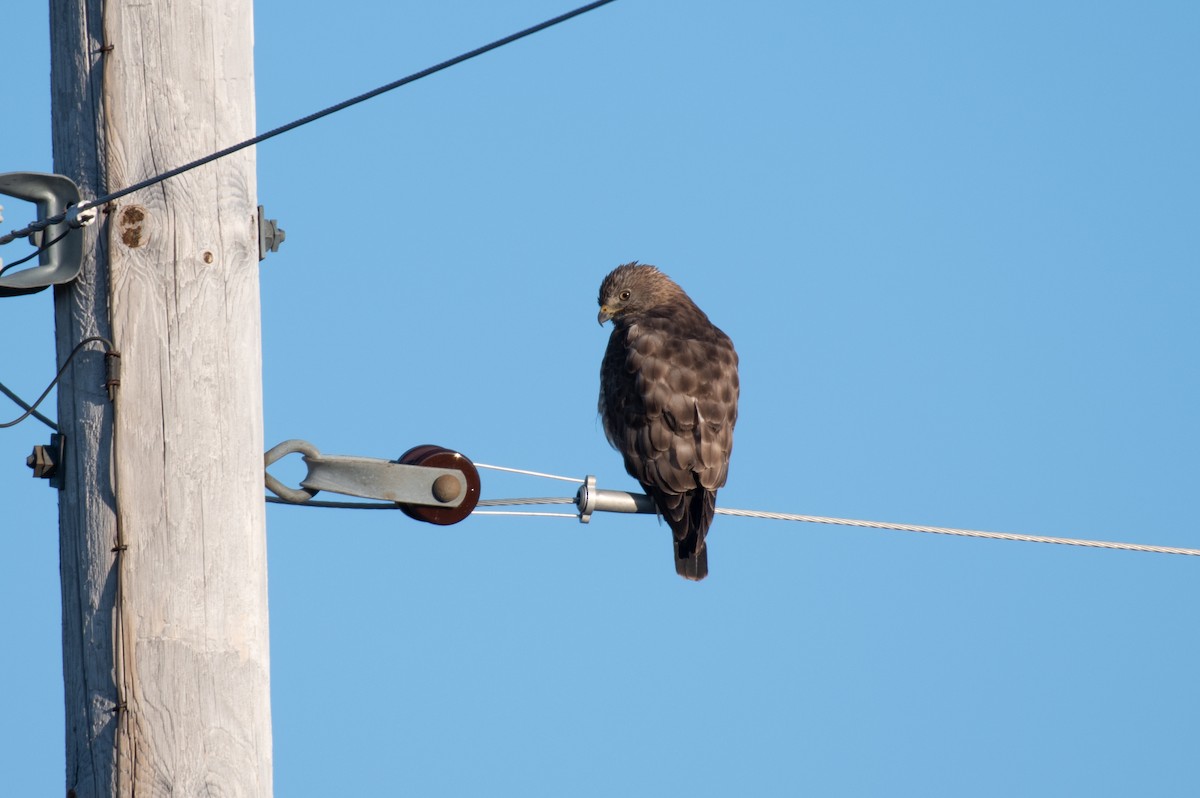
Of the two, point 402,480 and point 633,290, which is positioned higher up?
point 633,290

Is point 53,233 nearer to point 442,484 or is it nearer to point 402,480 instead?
point 402,480

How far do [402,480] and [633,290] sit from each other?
5.84 meters

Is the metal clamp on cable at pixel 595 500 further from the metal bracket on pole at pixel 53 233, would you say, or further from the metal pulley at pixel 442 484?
the metal bracket on pole at pixel 53 233

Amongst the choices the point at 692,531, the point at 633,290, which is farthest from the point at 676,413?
the point at 633,290

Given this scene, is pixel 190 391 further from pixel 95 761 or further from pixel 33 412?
pixel 95 761

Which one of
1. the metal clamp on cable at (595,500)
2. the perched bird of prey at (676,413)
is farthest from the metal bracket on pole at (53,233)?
the perched bird of prey at (676,413)

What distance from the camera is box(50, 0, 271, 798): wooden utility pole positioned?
3.79 m

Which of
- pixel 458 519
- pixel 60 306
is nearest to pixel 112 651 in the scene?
pixel 60 306

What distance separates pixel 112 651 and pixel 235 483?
510mm

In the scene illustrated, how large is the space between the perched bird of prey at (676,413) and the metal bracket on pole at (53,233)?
15.0 feet

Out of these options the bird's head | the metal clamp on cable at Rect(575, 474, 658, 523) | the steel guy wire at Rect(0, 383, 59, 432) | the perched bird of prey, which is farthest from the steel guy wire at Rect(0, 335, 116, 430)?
the bird's head

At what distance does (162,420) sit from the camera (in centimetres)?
385

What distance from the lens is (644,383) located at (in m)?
8.54

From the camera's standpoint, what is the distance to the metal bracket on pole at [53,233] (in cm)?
394
